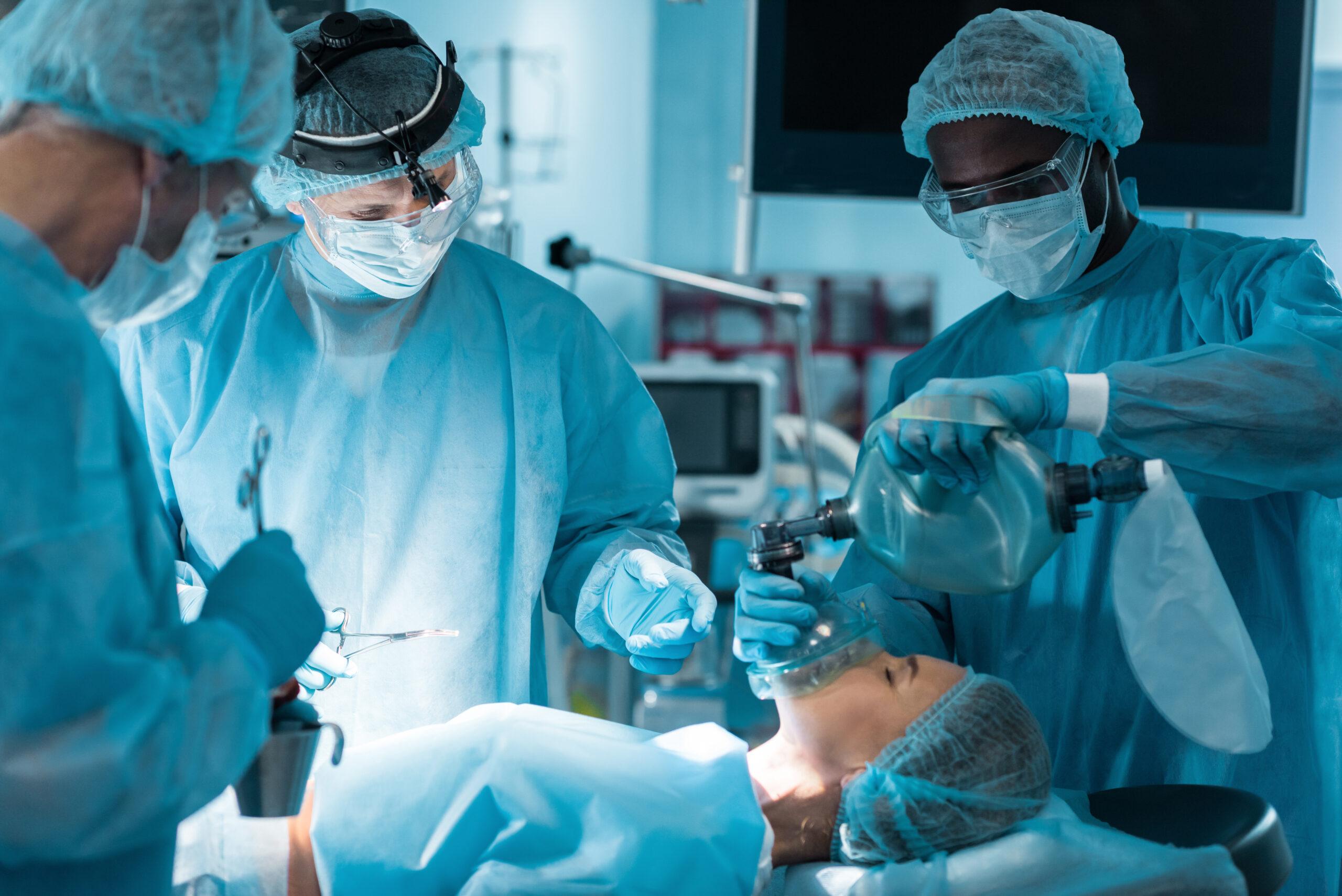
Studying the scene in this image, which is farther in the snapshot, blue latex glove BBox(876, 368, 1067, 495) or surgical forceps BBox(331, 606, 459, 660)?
surgical forceps BBox(331, 606, 459, 660)

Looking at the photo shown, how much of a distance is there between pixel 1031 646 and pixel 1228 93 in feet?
4.14

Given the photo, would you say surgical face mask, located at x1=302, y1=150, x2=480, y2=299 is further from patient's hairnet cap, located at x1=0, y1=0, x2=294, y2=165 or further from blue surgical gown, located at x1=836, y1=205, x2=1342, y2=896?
blue surgical gown, located at x1=836, y1=205, x2=1342, y2=896

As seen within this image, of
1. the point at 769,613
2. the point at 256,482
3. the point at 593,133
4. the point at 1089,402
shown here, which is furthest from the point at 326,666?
the point at 593,133

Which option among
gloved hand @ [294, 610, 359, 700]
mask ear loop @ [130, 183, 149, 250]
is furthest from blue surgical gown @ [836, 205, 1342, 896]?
mask ear loop @ [130, 183, 149, 250]

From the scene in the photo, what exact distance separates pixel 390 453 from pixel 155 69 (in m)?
0.71

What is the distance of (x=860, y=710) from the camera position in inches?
49.1

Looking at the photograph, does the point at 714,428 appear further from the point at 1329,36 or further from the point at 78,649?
the point at 78,649

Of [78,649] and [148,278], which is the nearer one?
[78,649]

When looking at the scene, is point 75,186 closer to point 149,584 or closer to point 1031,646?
point 149,584

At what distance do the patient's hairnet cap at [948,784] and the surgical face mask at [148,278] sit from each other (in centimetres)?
81

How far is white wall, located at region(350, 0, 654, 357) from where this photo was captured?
332cm

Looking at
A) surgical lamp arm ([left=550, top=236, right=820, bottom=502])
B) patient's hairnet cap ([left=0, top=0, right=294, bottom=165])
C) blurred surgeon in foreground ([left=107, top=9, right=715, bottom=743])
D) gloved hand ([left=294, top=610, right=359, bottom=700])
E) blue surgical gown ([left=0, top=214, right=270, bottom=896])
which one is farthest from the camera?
surgical lamp arm ([left=550, top=236, right=820, bottom=502])

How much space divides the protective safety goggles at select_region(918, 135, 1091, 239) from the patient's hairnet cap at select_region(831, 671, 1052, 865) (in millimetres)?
563

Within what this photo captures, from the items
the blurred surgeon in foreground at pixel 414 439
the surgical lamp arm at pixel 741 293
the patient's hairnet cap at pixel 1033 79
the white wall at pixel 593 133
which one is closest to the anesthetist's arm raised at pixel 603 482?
the blurred surgeon in foreground at pixel 414 439
